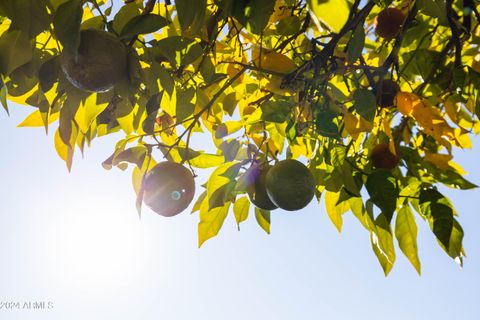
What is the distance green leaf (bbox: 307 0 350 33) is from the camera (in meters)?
0.75

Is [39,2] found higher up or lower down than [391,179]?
higher up

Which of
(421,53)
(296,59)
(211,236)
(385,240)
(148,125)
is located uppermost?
(421,53)

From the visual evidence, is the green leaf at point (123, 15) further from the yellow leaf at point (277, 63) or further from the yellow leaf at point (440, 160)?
the yellow leaf at point (440, 160)

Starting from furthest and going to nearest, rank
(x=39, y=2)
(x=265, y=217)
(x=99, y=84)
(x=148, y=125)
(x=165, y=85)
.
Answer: (x=265, y=217) → (x=148, y=125) → (x=165, y=85) → (x=99, y=84) → (x=39, y=2)

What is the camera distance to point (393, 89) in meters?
1.84

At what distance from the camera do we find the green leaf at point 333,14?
2.46ft

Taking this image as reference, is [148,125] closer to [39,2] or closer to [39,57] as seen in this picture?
[39,57]

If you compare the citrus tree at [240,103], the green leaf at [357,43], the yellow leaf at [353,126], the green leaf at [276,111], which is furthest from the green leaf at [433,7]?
the green leaf at [276,111]

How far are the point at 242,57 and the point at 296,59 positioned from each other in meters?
0.22

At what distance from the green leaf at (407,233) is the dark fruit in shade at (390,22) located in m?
0.80

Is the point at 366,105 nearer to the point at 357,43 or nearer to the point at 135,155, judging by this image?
the point at 357,43

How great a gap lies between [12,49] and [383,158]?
4.28ft

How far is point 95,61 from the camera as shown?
3.72 ft

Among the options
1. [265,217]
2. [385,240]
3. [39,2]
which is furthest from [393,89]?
[39,2]
